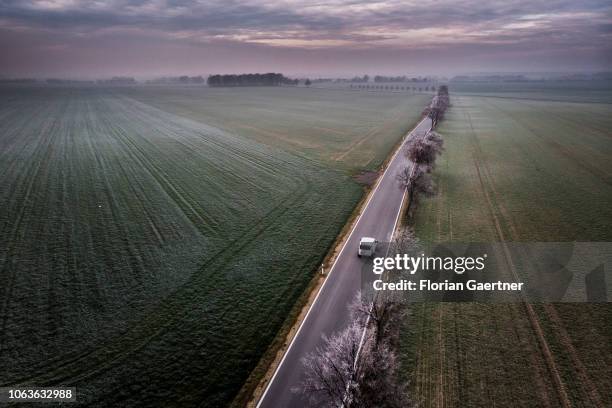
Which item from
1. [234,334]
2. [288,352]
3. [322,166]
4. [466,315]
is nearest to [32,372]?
[234,334]

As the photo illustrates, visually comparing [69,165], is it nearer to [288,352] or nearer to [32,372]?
[32,372]

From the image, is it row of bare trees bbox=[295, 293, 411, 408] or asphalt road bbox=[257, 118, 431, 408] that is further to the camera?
asphalt road bbox=[257, 118, 431, 408]

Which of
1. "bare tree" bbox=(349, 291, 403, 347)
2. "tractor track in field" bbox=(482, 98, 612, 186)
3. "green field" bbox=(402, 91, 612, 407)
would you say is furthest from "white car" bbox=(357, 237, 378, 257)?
"tractor track in field" bbox=(482, 98, 612, 186)

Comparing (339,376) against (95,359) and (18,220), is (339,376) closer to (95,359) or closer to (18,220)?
(95,359)

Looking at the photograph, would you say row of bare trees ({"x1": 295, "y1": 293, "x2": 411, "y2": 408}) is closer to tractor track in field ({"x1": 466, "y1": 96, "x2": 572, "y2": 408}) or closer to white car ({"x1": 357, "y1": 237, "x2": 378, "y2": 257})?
tractor track in field ({"x1": 466, "y1": 96, "x2": 572, "y2": 408})

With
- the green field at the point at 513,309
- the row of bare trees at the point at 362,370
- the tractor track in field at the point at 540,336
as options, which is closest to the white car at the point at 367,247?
the green field at the point at 513,309

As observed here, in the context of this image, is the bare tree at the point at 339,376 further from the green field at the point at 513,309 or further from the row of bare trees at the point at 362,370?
the green field at the point at 513,309
